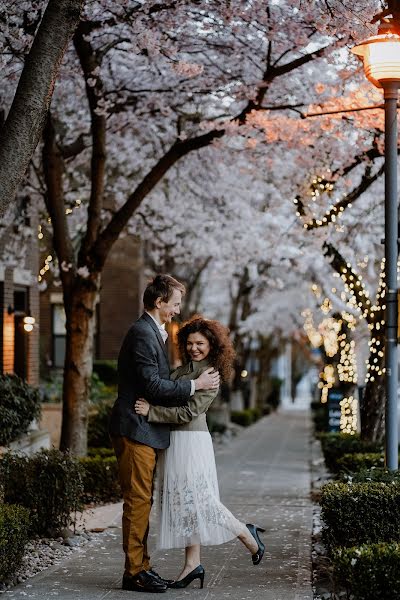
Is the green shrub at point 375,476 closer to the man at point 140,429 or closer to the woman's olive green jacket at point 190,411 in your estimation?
the woman's olive green jacket at point 190,411

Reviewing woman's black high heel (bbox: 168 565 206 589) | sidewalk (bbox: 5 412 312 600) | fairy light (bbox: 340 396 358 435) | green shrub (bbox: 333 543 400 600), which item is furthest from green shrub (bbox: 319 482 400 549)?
fairy light (bbox: 340 396 358 435)

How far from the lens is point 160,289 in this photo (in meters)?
8.23

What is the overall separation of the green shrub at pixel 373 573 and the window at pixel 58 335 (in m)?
24.1

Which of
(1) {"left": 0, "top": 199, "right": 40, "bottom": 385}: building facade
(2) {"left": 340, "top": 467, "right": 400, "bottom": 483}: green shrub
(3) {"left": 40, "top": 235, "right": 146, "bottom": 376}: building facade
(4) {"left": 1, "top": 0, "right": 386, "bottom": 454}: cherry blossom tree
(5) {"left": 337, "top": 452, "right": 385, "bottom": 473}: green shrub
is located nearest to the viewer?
(2) {"left": 340, "top": 467, "right": 400, "bottom": 483}: green shrub

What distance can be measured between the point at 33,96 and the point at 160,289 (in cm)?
171

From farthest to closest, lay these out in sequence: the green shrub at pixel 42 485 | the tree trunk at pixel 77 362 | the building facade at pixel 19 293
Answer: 1. the building facade at pixel 19 293
2. the tree trunk at pixel 77 362
3. the green shrub at pixel 42 485

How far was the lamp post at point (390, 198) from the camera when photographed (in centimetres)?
873

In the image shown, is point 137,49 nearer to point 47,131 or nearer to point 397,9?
point 47,131

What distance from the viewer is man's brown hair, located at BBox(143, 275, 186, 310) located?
27.0 ft

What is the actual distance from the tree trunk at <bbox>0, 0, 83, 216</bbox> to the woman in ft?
5.71

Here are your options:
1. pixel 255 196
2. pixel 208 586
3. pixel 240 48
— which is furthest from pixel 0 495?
pixel 255 196

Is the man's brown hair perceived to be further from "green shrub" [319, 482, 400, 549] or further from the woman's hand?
"green shrub" [319, 482, 400, 549]

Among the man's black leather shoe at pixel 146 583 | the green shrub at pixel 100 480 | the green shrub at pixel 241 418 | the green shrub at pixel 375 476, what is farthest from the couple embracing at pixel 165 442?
the green shrub at pixel 241 418

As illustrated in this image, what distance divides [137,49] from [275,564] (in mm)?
6337
